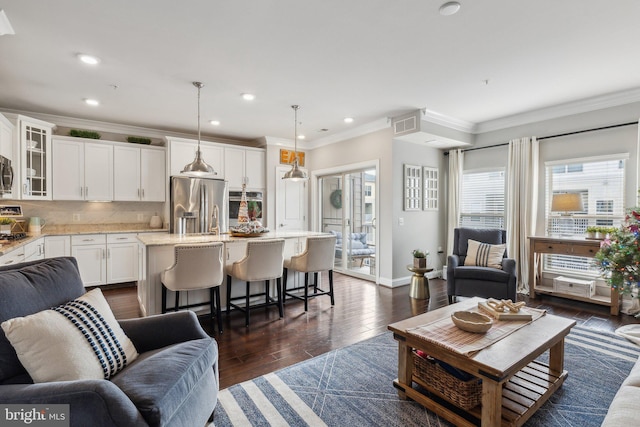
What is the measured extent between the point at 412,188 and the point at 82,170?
5.24 metres

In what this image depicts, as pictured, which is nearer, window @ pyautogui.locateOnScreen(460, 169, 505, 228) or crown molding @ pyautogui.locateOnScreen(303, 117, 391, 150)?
crown molding @ pyautogui.locateOnScreen(303, 117, 391, 150)

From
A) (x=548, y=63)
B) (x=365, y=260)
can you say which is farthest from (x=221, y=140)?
(x=548, y=63)

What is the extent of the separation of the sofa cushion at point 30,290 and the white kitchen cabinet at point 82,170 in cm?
394

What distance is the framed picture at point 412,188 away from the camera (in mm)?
5297

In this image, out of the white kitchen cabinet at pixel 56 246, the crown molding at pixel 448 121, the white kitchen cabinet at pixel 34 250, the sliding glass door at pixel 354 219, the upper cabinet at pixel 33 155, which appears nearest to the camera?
the white kitchen cabinet at pixel 34 250

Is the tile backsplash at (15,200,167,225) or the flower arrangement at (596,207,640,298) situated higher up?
the tile backsplash at (15,200,167,225)

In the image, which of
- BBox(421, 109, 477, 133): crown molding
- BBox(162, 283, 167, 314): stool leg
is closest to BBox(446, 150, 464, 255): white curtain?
BBox(421, 109, 477, 133): crown molding

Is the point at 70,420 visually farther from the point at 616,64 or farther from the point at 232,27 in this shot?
the point at 616,64

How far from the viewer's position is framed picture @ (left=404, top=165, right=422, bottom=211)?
17.4ft

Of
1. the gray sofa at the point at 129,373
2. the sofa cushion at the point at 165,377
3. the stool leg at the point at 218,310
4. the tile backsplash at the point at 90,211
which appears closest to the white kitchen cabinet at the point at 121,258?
the tile backsplash at the point at 90,211

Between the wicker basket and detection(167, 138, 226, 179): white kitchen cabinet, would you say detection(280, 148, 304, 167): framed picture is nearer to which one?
detection(167, 138, 226, 179): white kitchen cabinet

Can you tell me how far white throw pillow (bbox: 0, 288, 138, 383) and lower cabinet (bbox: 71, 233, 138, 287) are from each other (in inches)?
150

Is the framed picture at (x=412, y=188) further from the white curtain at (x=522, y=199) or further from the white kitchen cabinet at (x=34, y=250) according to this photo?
the white kitchen cabinet at (x=34, y=250)

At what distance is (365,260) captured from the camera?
5.83 m
